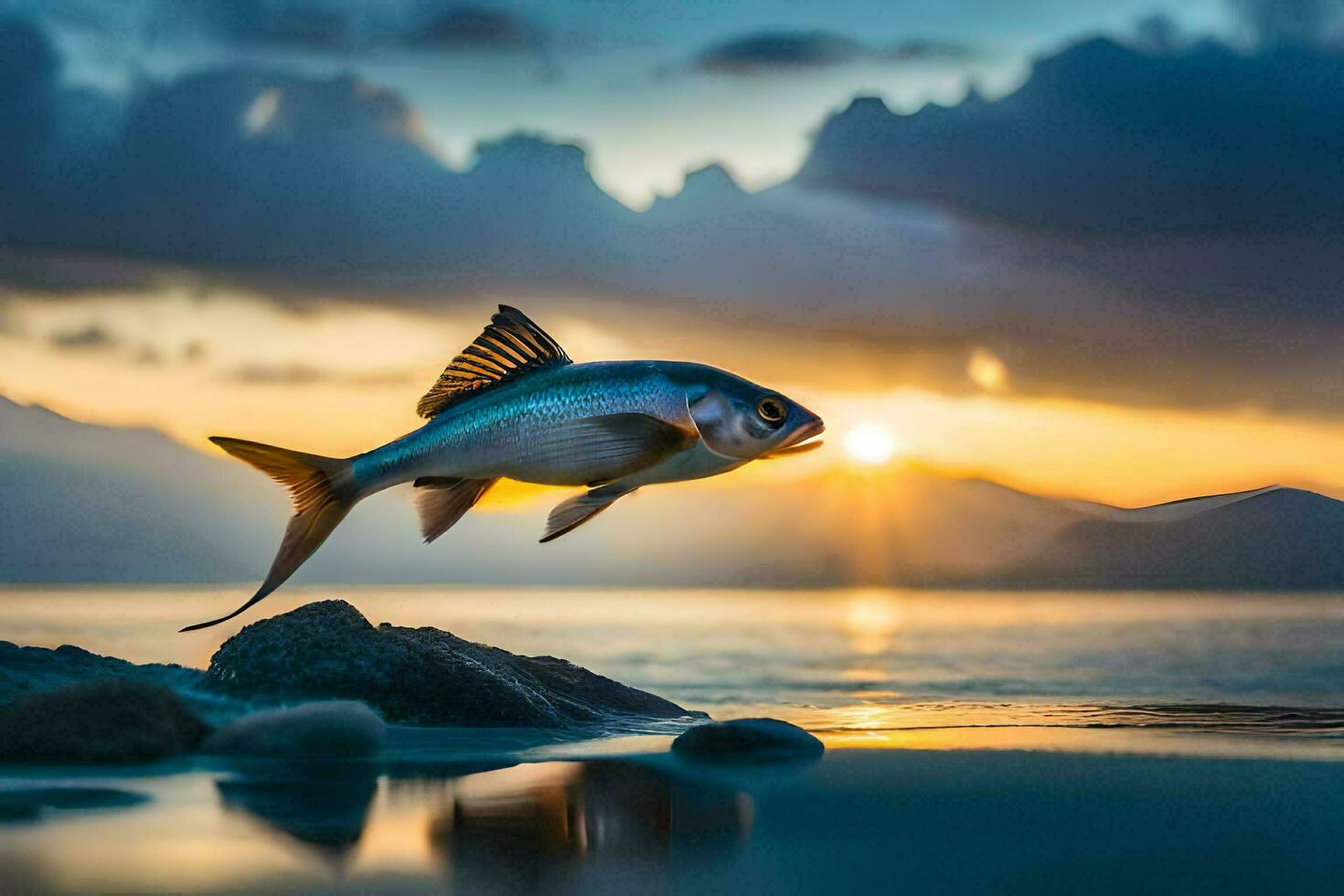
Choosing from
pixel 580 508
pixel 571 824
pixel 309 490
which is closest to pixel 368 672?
pixel 309 490

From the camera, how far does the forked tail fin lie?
7148 mm

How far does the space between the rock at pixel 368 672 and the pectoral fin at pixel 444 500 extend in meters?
3.20

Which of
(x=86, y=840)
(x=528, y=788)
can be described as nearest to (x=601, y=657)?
(x=528, y=788)

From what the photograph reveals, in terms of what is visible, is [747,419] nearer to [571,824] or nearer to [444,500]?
[444,500]

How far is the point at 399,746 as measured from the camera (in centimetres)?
913

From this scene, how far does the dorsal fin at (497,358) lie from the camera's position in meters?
7.10

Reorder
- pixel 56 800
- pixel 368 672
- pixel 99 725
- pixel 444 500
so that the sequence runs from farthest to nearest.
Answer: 1. pixel 368 672
2. pixel 99 725
3. pixel 56 800
4. pixel 444 500

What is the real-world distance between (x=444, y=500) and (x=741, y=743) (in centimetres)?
278

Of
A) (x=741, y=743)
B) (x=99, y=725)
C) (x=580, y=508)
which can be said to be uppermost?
(x=580, y=508)

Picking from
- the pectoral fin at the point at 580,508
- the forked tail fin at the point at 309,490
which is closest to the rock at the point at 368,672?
the forked tail fin at the point at 309,490

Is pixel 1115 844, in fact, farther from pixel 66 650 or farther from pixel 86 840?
pixel 66 650

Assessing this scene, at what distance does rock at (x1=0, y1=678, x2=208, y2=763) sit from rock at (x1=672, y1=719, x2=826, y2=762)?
3.28 meters

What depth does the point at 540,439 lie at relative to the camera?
6.67 metres

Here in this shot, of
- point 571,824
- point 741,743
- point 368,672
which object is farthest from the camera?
point 368,672
